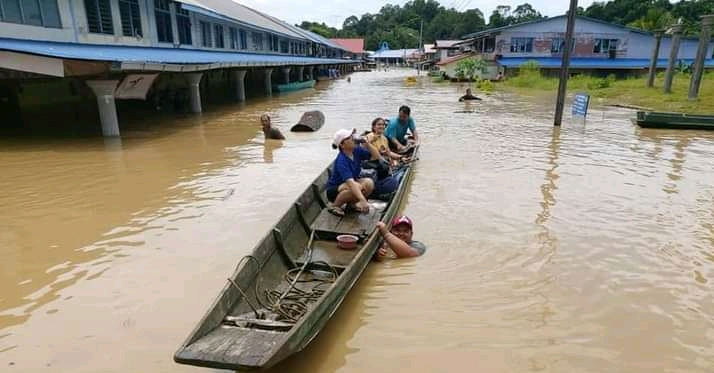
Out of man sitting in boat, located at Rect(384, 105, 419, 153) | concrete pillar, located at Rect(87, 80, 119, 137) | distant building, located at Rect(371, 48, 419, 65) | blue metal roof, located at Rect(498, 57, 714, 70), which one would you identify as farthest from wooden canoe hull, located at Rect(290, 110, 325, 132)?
distant building, located at Rect(371, 48, 419, 65)

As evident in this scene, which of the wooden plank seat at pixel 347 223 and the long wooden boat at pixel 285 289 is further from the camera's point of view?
the wooden plank seat at pixel 347 223

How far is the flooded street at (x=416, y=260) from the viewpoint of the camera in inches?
164

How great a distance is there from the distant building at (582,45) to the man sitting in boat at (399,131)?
123 feet

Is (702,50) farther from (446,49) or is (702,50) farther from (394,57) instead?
(394,57)

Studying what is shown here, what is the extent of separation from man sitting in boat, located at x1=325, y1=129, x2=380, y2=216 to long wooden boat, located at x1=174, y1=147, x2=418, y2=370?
165 millimetres

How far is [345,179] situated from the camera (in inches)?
245

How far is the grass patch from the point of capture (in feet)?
69.6

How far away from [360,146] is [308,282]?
2.85m

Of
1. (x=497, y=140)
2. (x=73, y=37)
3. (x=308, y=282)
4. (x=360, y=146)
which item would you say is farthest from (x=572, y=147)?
(x=73, y=37)

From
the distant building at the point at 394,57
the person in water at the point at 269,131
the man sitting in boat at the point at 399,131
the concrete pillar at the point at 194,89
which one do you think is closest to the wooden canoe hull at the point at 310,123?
the person in water at the point at 269,131

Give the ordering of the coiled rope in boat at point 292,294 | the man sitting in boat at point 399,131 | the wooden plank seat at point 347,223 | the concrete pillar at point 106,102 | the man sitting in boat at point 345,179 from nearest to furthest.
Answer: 1. the coiled rope in boat at point 292,294
2. the wooden plank seat at point 347,223
3. the man sitting in boat at point 345,179
4. the man sitting in boat at point 399,131
5. the concrete pillar at point 106,102

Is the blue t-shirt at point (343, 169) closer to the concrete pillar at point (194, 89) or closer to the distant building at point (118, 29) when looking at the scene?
the distant building at point (118, 29)

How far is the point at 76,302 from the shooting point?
483 centimetres

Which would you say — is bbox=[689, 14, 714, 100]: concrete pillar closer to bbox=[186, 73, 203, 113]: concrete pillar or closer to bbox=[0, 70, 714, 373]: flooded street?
bbox=[0, 70, 714, 373]: flooded street
